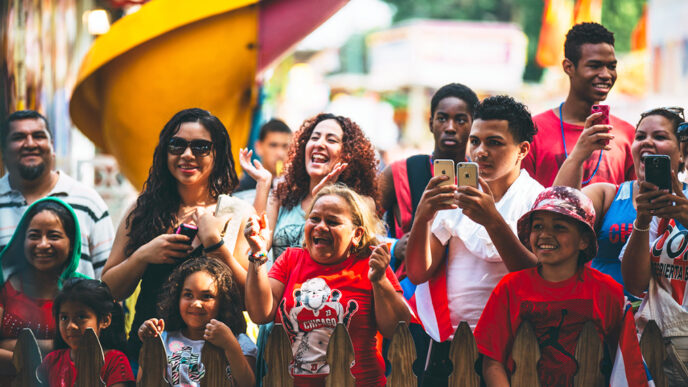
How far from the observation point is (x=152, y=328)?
3.29 meters

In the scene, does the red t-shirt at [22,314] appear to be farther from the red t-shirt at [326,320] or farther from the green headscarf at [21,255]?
the red t-shirt at [326,320]

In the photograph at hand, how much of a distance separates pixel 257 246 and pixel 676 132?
79.3 inches

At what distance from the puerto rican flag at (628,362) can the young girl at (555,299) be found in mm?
65

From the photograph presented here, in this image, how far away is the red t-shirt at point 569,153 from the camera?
4293mm

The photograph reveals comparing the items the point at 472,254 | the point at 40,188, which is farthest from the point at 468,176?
the point at 40,188

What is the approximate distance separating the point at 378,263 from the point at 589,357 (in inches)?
34.9

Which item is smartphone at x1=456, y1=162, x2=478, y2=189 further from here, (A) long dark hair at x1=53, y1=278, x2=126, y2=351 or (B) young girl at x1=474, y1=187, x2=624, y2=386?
(A) long dark hair at x1=53, y1=278, x2=126, y2=351

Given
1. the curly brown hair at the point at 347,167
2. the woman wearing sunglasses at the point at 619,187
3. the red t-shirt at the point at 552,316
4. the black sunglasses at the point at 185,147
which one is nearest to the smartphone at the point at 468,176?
the red t-shirt at the point at 552,316

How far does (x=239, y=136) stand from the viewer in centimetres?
560

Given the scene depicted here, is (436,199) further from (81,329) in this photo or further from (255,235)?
(81,329)

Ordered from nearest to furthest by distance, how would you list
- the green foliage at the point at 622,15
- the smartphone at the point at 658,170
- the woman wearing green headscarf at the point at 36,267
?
the smartphone at the point at 658,170 < the woman wearing green headscarf at the point at 36,267 < the green foliage at the point at 622,15

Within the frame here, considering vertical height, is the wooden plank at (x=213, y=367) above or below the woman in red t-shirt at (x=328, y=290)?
below

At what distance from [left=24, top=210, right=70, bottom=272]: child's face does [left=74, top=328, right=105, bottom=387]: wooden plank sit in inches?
22.7

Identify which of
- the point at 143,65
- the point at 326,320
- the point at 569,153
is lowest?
the point at 326,320
